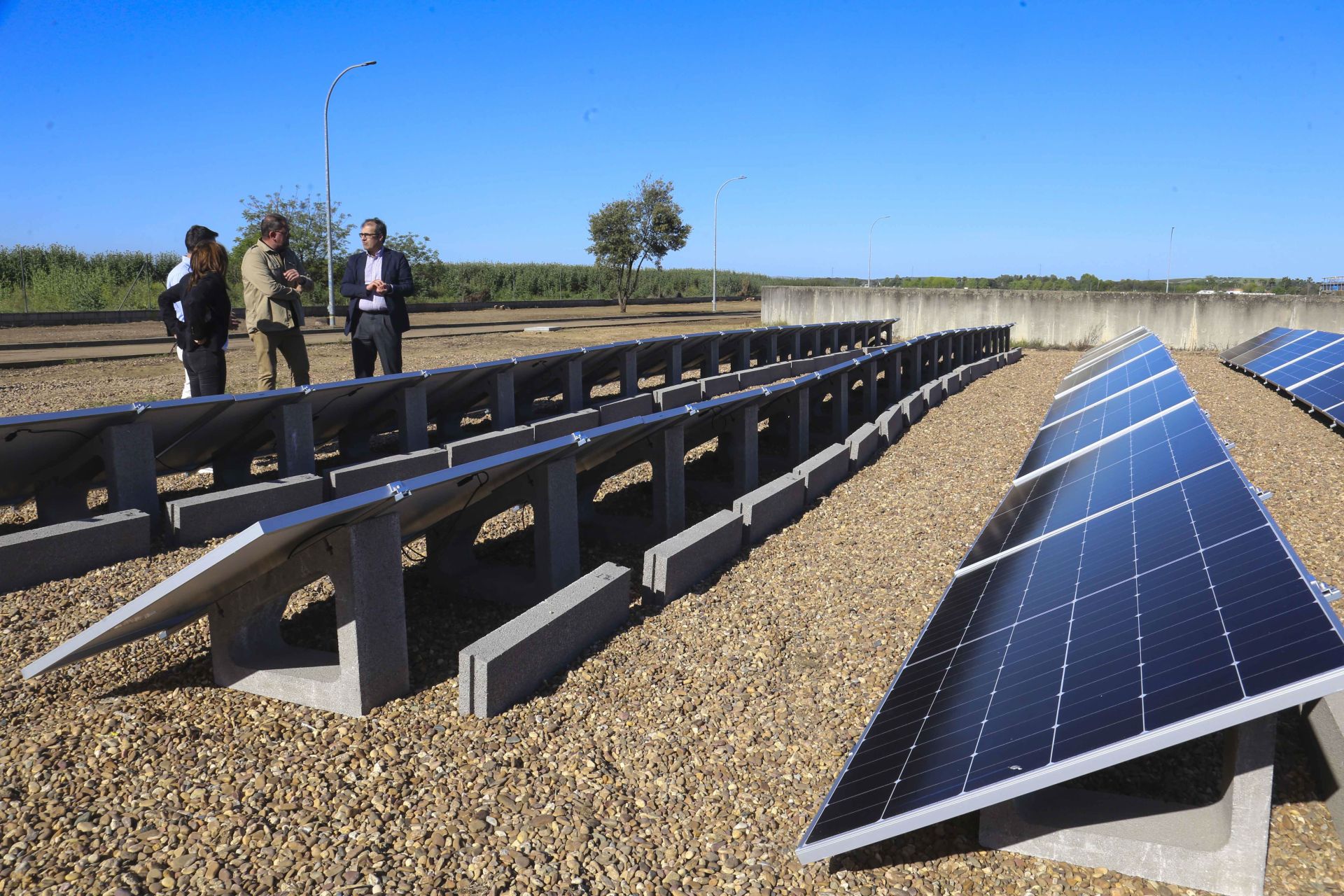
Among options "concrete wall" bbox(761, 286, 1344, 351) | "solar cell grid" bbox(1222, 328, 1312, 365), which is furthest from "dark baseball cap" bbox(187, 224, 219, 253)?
"concrete wall" bbox(761, 286, 1344, 351)

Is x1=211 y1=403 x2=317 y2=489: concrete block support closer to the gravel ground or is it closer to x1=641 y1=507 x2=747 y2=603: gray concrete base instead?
the gravel ground

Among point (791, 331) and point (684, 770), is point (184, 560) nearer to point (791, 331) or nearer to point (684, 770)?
point (684, 770)

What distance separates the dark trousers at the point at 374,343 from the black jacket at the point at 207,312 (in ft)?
5.07

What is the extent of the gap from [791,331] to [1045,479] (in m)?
12.1

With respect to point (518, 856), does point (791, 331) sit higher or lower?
higher

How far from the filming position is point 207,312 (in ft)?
26.0

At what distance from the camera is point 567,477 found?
568 centimetres

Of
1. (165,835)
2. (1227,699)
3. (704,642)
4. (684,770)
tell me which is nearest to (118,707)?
(165,835)

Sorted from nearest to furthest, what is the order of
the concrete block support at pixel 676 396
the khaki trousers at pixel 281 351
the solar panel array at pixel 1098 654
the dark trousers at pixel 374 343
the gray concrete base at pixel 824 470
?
1. the solar panel array at pixel 1098 654
2. the gray concrete base at pixel 824 470
3. the khaki trousers at pixel 281 351
4. the dark trousers at pixel 374 343
5. the concrete block support at pixel 676 396

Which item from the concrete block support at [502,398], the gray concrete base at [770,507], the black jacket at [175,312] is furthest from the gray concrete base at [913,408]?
the black jacket at [175,312]

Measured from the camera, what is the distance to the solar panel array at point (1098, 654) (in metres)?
2.41

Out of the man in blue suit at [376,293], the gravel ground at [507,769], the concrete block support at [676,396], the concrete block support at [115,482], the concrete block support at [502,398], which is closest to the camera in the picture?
the gravel ground at [507,769]

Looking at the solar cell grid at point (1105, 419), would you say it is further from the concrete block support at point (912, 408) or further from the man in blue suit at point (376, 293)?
the man in blue suit at point (376, 293)

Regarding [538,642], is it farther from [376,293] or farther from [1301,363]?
[1301,363]
